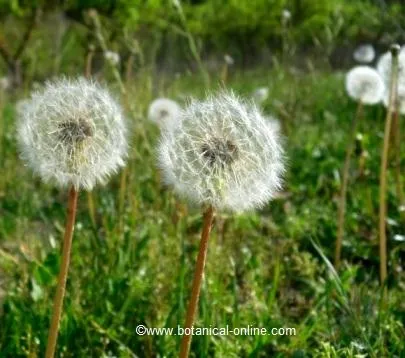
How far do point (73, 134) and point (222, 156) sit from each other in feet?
1.14

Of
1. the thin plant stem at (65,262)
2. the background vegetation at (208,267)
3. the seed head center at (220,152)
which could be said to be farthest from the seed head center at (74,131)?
the background vegetation at (208,267)

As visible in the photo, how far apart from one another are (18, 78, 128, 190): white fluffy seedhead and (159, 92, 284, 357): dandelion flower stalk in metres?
0.16

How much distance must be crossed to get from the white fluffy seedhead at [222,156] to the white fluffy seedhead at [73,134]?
0.52 ft

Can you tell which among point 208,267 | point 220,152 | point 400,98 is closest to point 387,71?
point 400,98

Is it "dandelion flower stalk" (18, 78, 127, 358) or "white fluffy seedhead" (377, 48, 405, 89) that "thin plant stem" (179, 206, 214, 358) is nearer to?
"dandelion flower stalk" (18, 78, 127, 358)

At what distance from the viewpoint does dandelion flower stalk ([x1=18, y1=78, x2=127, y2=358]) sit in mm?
1641

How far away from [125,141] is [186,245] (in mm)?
1359

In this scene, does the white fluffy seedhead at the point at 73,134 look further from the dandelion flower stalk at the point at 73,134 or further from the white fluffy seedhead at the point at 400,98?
the white fluffy seedhead at the point at 400,98

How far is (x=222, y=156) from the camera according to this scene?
157 centimetres

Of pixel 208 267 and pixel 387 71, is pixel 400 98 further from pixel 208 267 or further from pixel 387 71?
pixel 208 267

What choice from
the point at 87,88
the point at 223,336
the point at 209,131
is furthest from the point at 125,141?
the point at 223,336

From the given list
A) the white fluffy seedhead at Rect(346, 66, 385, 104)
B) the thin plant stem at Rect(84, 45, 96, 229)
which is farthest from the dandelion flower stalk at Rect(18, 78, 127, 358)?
the white fluffy seedhead at Rect(346, 66, 385, 104)

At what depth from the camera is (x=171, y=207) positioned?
3420mm

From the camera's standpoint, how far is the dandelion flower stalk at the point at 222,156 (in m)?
1.55
